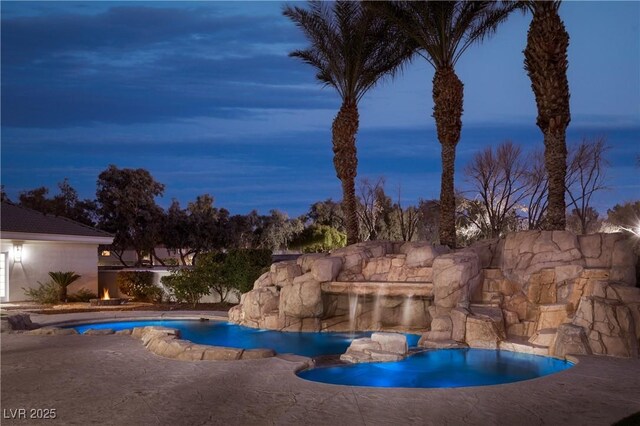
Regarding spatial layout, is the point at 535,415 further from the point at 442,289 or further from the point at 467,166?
the point at 467,166

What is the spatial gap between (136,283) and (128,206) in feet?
61.2

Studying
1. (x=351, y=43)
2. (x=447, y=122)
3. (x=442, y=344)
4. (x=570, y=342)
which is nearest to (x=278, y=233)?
(x=351, y=43)

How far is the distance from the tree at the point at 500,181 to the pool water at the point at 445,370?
827 inches

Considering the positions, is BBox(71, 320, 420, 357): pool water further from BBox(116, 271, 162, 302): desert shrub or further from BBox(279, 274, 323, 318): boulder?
BBox(116, 271, 162, 302): desert shrub

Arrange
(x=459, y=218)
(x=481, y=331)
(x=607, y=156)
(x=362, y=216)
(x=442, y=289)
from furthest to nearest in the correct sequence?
(x=362, y=216) < (x=459, y=218) < (x=607, y=156) < (x=442, y=289) < (x=481, y=331)

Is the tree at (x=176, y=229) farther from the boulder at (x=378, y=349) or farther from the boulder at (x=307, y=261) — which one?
the boulder at (x=378, y=349)

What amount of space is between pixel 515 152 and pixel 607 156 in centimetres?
452

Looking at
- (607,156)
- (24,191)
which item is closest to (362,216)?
(607,156)

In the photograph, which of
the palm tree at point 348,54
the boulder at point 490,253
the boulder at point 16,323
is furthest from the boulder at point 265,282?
the boulder at point 16,323

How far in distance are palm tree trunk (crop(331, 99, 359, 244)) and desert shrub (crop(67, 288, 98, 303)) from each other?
34.0 feet

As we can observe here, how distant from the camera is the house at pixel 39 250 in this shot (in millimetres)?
23594

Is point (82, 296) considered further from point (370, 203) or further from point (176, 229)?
point (370, 203)

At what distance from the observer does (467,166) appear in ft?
118

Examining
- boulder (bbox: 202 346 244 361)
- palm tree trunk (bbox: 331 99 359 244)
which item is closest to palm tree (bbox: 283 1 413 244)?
palm tree trunk (bbox: 331 99 359 244)
